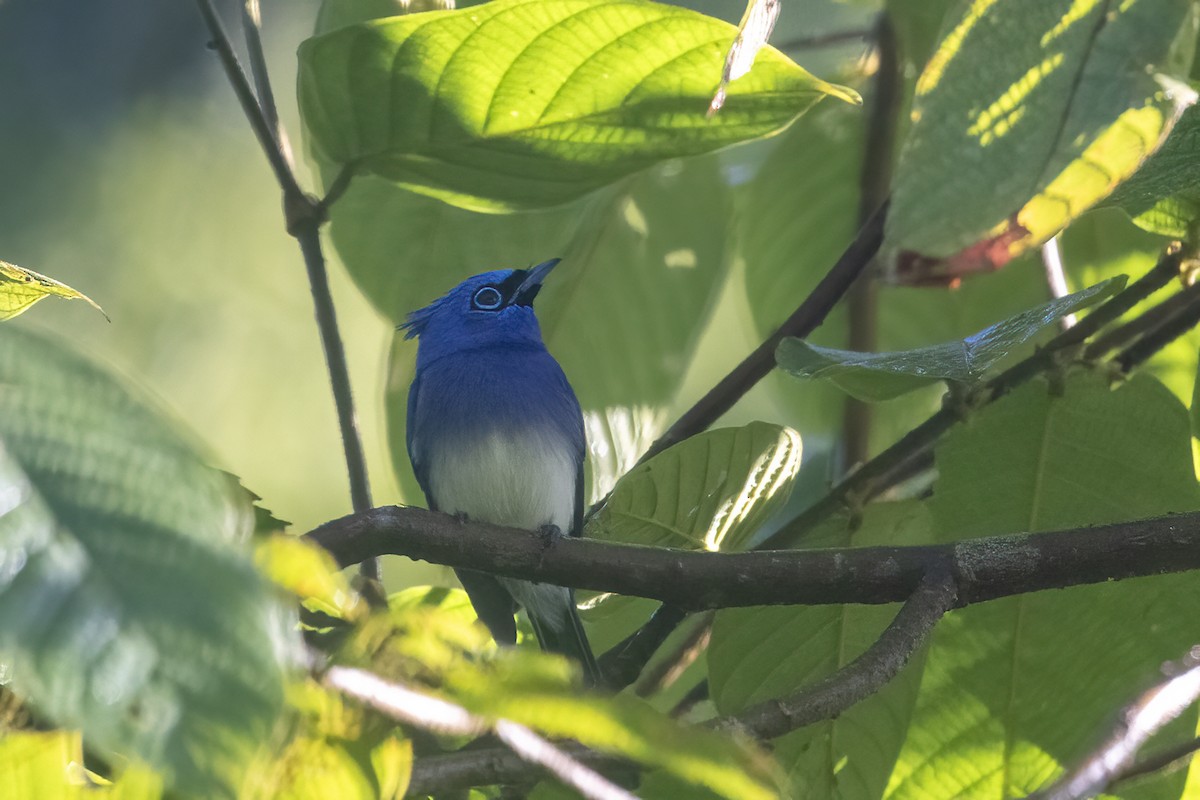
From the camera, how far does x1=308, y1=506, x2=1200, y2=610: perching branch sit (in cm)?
133

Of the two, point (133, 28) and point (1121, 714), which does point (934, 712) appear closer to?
point (1121, 714)

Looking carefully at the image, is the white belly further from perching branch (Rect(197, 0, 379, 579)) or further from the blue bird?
perching branch (Rect(197, 0, 379, 579))

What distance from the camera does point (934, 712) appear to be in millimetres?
1677

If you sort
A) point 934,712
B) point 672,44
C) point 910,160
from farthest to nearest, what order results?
point 934,712 < point 672,44 < point 910,160

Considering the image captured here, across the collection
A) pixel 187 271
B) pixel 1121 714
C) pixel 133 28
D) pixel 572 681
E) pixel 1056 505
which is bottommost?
pixel 572 681

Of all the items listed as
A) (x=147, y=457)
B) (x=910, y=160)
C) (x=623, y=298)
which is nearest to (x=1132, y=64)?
(x=910, y=160)

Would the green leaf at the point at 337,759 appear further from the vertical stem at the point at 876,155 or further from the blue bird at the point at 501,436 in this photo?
the blue bird at the point at 501,436

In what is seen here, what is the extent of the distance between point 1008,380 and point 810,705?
0.74 meters

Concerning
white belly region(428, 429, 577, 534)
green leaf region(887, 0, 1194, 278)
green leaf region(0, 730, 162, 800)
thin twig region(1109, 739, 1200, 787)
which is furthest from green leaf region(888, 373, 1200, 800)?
white belly region(428, 429, 577, 534)

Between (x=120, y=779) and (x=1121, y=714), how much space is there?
87 centimetres

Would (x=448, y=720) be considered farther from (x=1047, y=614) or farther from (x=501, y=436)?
(x=501, y=436)

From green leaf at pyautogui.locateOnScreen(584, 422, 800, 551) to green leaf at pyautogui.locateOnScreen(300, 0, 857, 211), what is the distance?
380 mm

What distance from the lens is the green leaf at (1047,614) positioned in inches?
62.5

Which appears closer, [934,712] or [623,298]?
[934,712]
